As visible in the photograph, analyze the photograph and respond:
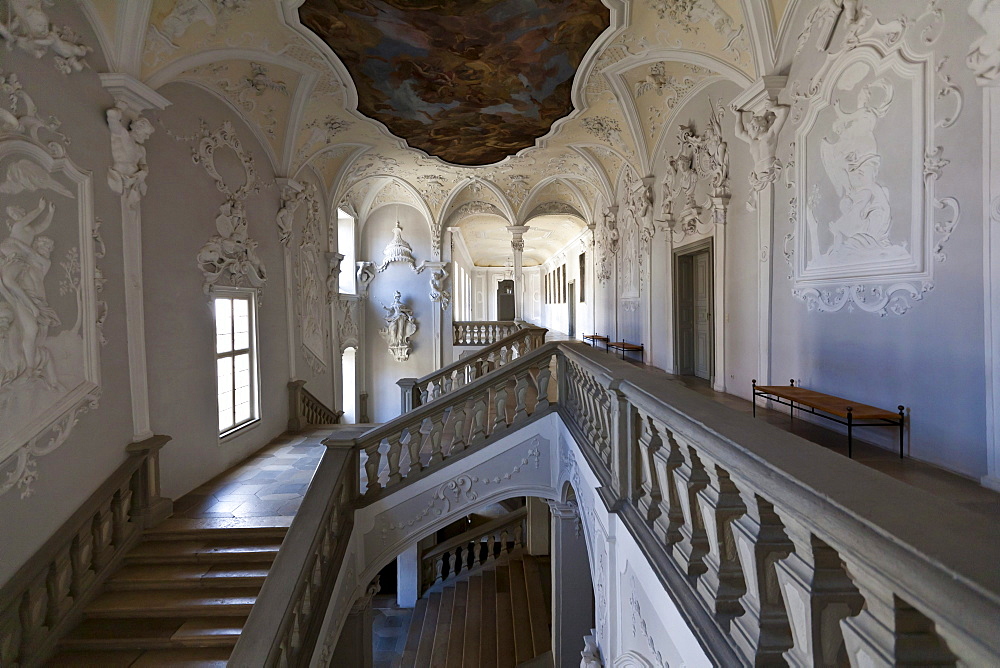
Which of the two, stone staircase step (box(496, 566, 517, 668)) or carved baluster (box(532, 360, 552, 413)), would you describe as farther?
stone staircase step (box(496, 566, 517, 668))

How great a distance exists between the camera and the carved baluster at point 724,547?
163 cm

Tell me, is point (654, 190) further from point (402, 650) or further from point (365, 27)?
point (402, 650)

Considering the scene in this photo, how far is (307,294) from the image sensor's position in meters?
10.2

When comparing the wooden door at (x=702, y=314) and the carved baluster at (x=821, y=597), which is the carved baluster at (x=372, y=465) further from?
the wooden door at (x=702, y=314)

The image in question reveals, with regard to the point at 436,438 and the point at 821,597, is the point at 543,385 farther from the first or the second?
A: the point at 821,597

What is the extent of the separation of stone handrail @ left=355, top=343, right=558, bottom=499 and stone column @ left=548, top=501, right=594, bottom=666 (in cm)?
138

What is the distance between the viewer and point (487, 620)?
338 inches

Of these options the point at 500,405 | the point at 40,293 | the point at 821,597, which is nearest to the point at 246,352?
the point at 40,293

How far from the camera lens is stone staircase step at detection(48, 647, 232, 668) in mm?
3740

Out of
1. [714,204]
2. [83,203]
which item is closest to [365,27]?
[83,203]

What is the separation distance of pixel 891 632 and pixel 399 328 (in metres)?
14.2

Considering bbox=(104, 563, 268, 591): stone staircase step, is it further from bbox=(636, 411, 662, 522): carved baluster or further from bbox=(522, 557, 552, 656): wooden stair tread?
bbox=(522, 557, 552, 656): wooden stair tread

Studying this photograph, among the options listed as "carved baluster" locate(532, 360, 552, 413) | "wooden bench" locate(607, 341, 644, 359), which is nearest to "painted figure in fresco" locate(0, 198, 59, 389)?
"carved baluster" locate(532, 360, 552, 413)

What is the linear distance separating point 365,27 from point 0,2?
373 cm
